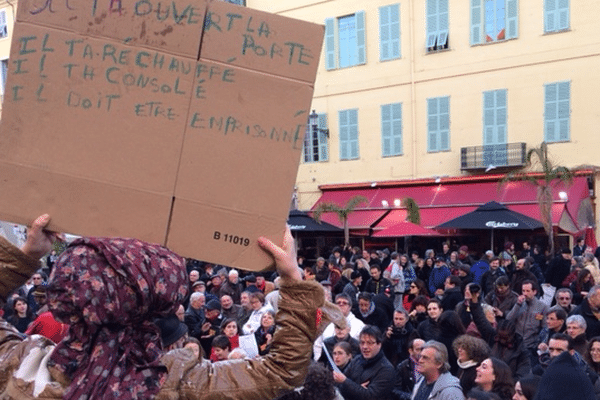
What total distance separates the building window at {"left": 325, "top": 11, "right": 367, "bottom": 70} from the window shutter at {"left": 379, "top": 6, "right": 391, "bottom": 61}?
25.5 inches

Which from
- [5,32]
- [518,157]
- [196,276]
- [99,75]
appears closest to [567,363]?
[99,75]

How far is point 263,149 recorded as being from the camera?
74.7 inches

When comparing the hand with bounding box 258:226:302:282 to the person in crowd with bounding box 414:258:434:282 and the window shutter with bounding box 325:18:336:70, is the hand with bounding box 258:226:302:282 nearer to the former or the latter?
the person in crowd with bounding box 414:258:434:282

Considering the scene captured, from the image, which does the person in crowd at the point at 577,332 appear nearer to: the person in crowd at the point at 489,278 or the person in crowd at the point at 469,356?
the person in crowd at the point at 469,356

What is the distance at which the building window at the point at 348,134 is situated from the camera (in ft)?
76.6

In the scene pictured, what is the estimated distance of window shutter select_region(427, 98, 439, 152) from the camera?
2169cm

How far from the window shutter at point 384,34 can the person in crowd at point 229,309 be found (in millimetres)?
15788

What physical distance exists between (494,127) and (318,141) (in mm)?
6517

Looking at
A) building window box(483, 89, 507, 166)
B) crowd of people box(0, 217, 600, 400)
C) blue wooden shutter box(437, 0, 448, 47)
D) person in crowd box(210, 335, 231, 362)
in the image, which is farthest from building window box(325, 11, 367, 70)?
person in crowd box(210, 335, 231, 362)

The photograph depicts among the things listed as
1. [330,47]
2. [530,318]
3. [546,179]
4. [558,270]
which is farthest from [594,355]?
[330,47]

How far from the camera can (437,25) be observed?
70.8ft

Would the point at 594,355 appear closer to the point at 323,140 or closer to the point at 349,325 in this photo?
the point at 349,325

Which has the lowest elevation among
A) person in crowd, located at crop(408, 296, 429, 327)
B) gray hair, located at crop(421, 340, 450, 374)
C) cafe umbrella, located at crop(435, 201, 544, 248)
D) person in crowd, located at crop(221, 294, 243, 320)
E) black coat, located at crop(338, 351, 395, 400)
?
black coat, located at crop(338, 351, 395, 400)

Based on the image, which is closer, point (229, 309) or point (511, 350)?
point (511, 350)
